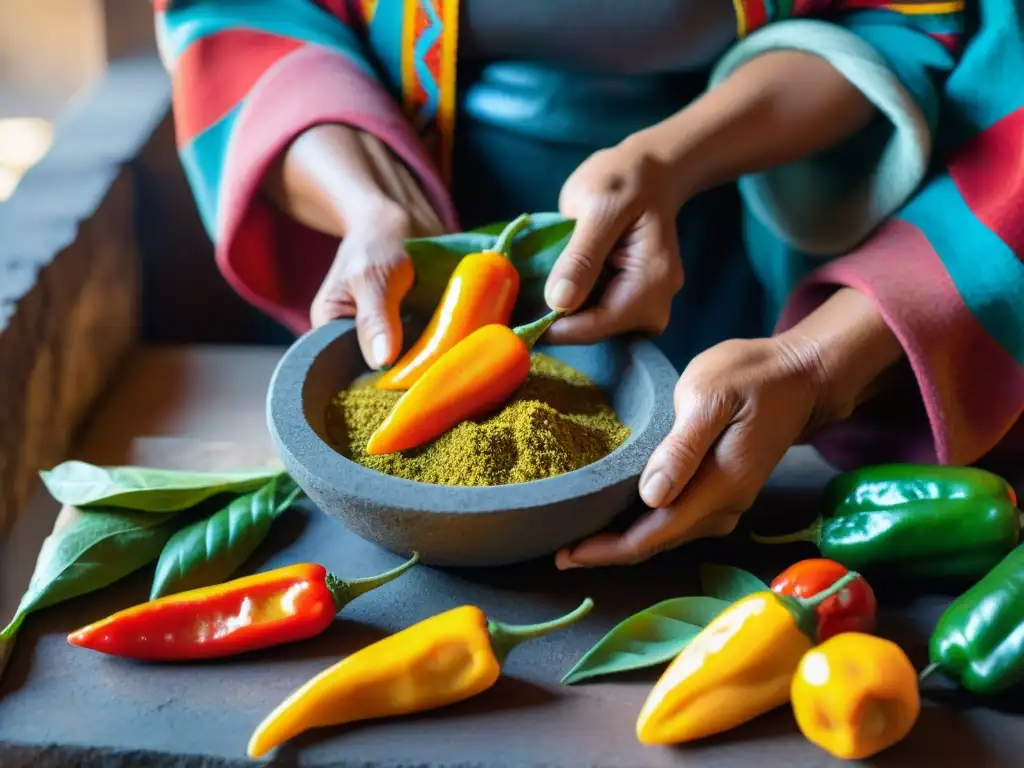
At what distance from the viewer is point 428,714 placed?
0.75m

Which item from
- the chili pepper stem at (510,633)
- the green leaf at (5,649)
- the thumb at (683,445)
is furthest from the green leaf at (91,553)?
the thumb at (683,445)

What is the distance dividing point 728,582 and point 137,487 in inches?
19.2

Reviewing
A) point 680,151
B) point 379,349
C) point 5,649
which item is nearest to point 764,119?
point 680,151

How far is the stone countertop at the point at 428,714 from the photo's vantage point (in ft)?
2.35

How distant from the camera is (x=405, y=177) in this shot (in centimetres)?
110

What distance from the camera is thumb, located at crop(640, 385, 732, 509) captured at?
2.56 ft

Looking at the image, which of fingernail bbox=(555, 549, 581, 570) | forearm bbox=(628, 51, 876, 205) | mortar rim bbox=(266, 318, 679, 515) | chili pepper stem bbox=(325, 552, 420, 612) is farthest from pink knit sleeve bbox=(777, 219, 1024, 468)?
chili pepper stem bbox=(325, 552, 420, 612)

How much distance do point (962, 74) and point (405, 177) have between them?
0.55m

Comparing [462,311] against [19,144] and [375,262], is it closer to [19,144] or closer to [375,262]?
[375,262]

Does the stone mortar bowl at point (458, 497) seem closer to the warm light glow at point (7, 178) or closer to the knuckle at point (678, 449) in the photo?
the knuckle at point (678, 449)

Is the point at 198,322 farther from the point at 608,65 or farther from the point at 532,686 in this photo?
the point at 532,686

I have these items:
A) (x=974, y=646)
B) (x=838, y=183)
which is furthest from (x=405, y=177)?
(x=974, y=646)

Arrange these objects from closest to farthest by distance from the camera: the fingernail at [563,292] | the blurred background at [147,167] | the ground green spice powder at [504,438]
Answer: the ground green spice powder at [504,438] → the fingernail at [563,292] → the blurred background at [147,167]

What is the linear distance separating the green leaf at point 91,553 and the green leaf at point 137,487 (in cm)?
1
